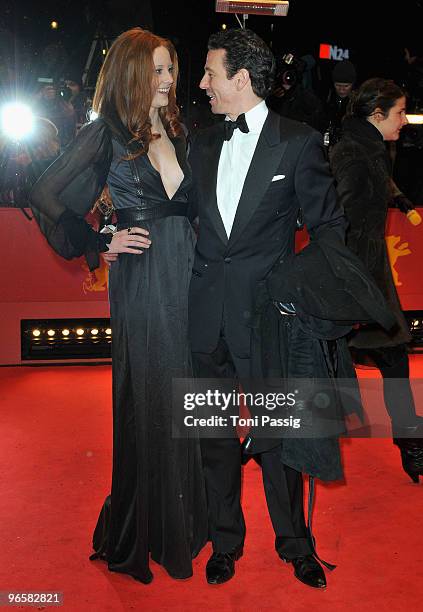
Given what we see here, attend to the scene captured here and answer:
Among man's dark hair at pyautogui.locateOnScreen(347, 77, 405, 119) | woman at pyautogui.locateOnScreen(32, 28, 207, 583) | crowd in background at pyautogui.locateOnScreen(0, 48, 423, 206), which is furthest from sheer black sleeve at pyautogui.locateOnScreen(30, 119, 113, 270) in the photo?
crowd in background at pyautogui.locateOnScreen(0, 48, 423, 206)

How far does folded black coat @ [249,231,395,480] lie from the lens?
2676 mm

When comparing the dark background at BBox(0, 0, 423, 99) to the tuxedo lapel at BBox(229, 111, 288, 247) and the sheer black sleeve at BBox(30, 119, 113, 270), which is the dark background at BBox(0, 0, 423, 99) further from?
the tuxedo lapel at BBox(229, 111, 288, 247)

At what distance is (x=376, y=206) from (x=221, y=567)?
1921mm

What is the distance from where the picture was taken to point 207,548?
3.21 m

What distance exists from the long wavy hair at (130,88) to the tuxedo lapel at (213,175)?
0.72ft

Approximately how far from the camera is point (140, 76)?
109 inches

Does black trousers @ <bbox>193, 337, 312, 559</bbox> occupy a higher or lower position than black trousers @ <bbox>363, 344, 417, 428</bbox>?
lower

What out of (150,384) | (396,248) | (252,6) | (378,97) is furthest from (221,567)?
(252,6)

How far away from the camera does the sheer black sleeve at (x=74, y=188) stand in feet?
9.14

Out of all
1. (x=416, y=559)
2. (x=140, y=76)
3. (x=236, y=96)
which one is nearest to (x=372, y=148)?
(x=236, y=96)

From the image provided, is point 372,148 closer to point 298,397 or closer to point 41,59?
point 298,397

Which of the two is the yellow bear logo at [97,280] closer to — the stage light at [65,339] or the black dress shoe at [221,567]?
the stage light at [65,339]

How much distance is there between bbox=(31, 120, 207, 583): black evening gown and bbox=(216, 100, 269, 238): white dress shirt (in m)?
0.15

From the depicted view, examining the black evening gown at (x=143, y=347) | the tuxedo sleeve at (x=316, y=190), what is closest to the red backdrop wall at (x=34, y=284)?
the black evening gown at (x=143, y=347)
